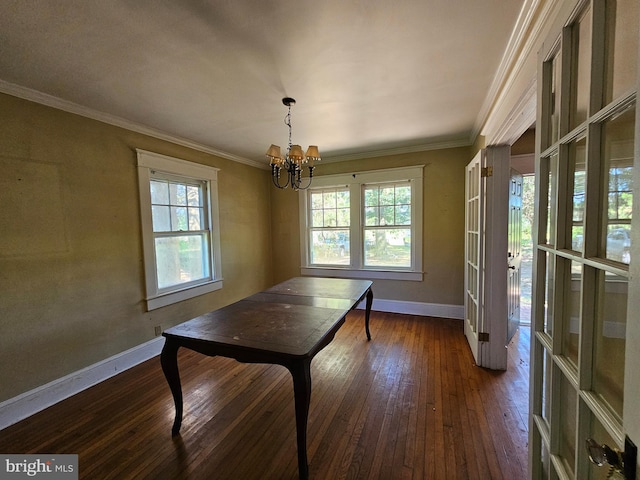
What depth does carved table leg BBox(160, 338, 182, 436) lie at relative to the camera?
1.68 m

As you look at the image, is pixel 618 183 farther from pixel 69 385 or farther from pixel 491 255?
pixel 69 385

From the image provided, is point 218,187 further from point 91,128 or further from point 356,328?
point 356,328

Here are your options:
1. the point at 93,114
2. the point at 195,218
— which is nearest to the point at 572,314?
the point at 93,114

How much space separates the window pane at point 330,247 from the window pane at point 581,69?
3.49m

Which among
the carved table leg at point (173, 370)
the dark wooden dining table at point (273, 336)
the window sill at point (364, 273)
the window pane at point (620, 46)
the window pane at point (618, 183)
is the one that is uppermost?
the window pane at point (620, 46)

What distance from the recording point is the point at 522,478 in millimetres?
1433

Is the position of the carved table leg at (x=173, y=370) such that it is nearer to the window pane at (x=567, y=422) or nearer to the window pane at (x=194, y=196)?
the window pane at (x=567, y=422)

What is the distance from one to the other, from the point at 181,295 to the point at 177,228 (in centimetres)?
79

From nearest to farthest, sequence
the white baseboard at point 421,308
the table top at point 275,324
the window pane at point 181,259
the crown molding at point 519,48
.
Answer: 1. the crown molding at point 519,48
2. the table top at point 275,324
3. the window pane at point 181,259
4. the white baseboard at point 421,308

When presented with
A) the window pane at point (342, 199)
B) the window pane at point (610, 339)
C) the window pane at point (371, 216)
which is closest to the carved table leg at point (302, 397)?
the window pane at point (610, 339)

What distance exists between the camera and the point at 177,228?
3.20 m

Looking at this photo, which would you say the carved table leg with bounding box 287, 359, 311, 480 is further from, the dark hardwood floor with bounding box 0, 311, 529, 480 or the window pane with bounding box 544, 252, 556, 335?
the window pane with bounding box 544, 252, 556, 335

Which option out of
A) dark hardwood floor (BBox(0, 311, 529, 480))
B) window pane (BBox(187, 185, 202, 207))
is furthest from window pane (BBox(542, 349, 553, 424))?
window pane (BBox(187, 185, 202, 207))

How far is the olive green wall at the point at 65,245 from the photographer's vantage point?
195 cm
